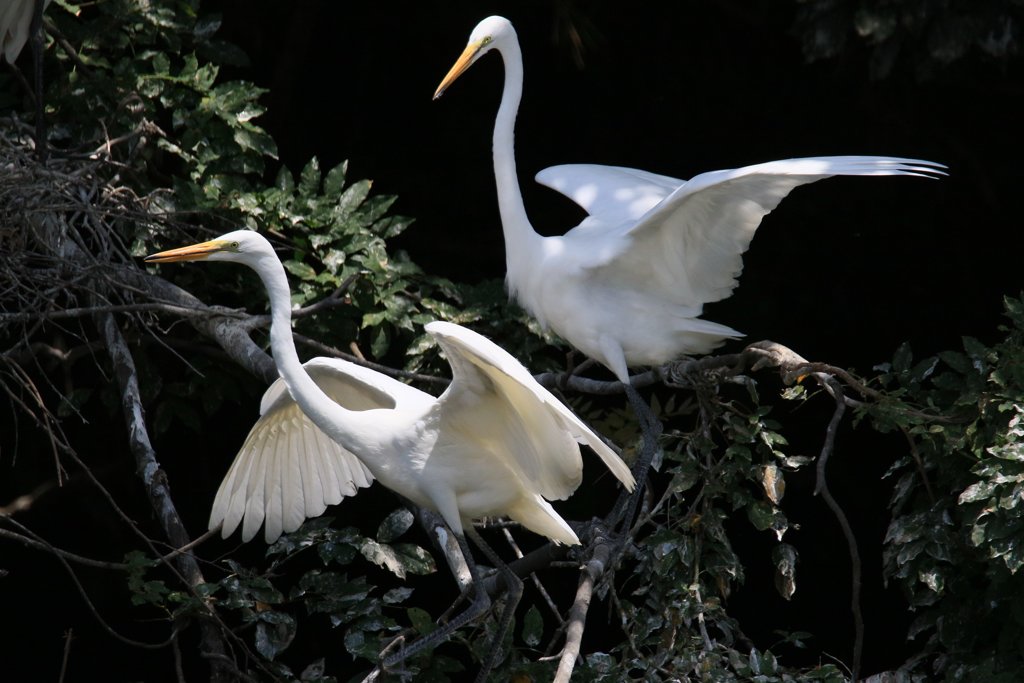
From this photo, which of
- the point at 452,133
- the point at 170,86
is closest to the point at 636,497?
the point at 170,86

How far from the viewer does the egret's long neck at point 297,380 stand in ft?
9.45

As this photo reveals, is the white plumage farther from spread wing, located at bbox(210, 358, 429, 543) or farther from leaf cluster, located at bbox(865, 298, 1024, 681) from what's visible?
leaf cluster, located at bbox(865, 298, 1024, 681)

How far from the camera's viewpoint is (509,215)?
3676 mm

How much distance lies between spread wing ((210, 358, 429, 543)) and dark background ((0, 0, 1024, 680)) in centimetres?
136

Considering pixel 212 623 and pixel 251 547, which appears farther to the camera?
pixel 251 547

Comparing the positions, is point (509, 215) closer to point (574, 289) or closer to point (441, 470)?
point (574, 289)

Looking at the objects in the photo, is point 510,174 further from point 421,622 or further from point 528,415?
point 421,622

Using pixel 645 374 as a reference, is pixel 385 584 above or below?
below

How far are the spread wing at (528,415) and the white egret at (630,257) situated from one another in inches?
22.9

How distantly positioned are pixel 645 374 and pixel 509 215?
57cm

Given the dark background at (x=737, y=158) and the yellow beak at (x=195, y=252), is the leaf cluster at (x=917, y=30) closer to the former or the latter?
the dark background at (x=737, y=158)

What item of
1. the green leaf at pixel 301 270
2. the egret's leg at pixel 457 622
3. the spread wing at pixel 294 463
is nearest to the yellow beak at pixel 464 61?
the green leaf at pixel 301 270

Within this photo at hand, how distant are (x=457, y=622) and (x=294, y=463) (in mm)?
645

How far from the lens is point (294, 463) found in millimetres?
3367
